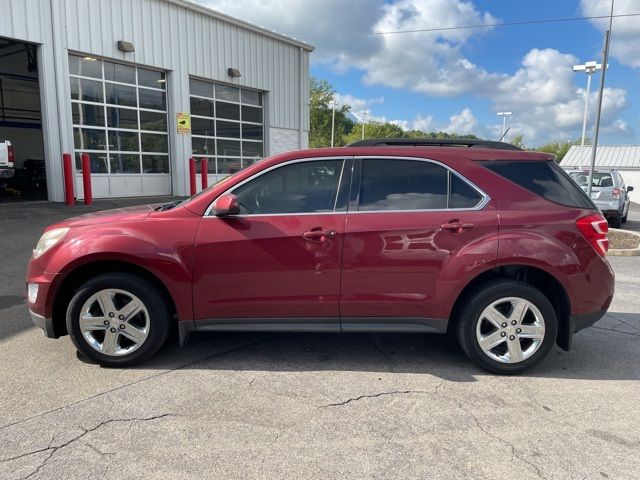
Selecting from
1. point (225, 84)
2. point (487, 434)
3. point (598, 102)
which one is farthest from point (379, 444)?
point (225, 84)

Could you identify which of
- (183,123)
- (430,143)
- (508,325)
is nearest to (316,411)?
(508,325)

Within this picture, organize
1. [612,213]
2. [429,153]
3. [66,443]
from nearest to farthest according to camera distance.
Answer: [66,443] → [429,153] → [612,213]

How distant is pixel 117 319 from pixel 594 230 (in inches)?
146

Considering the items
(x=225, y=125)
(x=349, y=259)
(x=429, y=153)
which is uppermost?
(x=225, y=125)

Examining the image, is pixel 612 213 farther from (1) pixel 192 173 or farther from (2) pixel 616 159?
(2) pixel 616 159

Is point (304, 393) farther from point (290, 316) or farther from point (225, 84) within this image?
point (225, 84)

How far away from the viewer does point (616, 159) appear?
4656cm

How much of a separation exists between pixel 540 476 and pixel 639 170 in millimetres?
49251

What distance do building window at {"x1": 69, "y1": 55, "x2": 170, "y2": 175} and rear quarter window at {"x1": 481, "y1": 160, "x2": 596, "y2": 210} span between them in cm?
1290

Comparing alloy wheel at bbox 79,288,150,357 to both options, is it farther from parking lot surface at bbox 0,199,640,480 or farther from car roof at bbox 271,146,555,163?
car roof at bbox 271,146,555,163

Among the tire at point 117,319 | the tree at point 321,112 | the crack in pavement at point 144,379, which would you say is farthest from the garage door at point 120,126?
the tree at point 321,112

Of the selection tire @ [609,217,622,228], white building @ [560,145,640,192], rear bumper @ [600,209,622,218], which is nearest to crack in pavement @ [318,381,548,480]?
rear bumper @ [600,209,622,218]

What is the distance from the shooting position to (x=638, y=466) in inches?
105

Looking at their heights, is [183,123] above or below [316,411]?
above
